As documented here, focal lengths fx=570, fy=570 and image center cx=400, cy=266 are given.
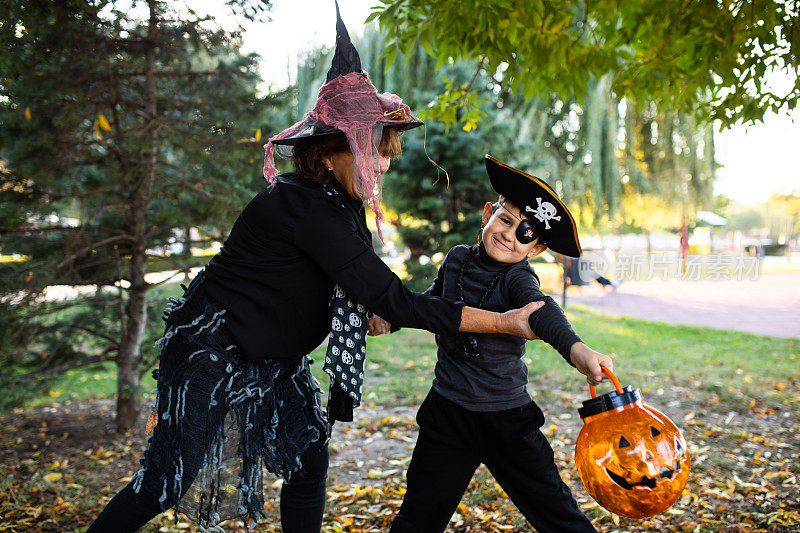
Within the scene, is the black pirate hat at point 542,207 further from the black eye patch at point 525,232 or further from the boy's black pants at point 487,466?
the boy's black pants at point 487,466

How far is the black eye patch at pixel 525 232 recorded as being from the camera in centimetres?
203

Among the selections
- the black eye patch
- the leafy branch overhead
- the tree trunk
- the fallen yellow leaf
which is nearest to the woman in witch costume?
the black eye patch

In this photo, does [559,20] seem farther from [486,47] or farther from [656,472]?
[656,472]

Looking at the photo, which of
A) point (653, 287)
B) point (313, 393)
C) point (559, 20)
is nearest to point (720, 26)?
point (559, 20)

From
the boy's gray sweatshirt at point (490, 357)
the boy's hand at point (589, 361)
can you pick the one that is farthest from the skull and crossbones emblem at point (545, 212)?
the boy's hand at point (589, 361)

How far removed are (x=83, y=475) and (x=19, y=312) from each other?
1194mm

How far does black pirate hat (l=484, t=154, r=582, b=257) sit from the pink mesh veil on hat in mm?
392

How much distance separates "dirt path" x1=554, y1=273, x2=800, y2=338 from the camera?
10.2m

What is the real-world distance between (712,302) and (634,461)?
43.3 feet

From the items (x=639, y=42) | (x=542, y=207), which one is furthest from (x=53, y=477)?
(x=639, y=42)

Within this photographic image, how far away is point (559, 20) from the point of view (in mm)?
3328

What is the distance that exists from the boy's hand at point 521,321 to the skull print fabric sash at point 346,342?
0.49 metres

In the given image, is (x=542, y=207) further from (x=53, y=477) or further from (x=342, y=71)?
(x=53, y=477)

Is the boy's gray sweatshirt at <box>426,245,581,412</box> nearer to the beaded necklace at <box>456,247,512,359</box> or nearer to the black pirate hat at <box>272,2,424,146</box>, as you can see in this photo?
the beaded necklace at <box>456,247,512,359</box>
